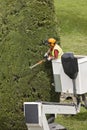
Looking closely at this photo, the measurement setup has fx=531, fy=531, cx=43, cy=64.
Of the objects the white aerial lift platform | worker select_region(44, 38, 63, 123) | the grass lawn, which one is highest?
the grass lawn

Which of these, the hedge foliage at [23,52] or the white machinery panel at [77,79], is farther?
the hedge foliage at [23,52]

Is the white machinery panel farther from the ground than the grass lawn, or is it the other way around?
the grass lawn

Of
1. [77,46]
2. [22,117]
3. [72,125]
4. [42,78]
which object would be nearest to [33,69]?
[42,78]

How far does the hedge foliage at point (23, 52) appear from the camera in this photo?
7352mm

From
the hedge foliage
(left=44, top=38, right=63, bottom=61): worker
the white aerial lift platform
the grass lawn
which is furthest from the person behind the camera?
the grass lawn

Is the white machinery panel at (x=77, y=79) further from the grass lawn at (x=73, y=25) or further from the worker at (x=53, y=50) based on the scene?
the grass lawn at (x=73, y=25)

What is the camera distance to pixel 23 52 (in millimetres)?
7324

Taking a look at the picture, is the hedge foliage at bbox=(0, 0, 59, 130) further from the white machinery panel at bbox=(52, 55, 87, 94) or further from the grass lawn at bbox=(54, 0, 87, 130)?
the grass lawn at bbox=(54, 0, 87, 130)

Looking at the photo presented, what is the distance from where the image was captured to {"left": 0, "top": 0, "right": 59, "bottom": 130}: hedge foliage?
7352mm

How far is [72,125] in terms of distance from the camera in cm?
899

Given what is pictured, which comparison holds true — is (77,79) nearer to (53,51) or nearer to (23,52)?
(53,51)

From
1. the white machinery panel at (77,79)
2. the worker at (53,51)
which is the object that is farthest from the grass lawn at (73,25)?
the white machinery panel at (77,79)

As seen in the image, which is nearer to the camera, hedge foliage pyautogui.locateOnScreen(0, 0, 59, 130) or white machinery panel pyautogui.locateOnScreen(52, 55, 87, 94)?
white machinery panel pyautogui.locateOnScreen(52, 55, 87, 94)

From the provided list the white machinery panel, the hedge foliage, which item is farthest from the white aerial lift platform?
the hedge foliage
